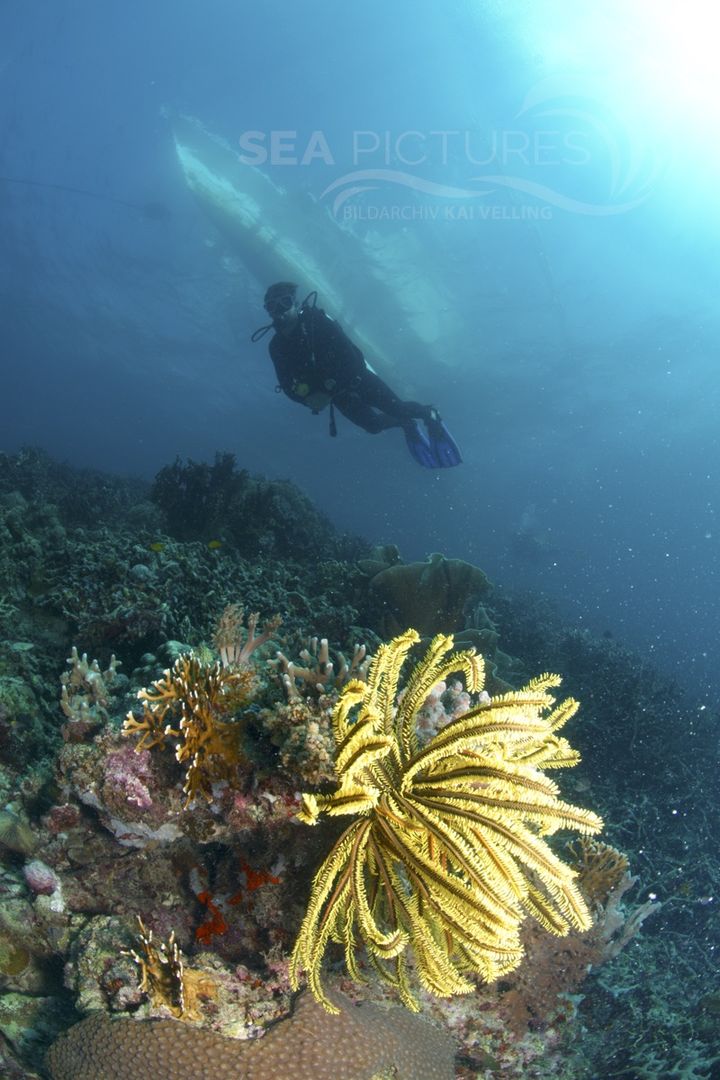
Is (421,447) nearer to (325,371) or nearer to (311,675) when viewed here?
(325,371)

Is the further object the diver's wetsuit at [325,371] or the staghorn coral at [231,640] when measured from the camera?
the diver's wetsuit at [325,371]

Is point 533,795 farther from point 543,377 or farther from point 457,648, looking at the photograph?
point 543,377

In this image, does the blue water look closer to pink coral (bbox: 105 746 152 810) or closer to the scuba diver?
the scuba diver

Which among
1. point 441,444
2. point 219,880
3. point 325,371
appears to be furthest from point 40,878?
point 325,371

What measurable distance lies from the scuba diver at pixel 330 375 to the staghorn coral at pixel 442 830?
1107 centimetres

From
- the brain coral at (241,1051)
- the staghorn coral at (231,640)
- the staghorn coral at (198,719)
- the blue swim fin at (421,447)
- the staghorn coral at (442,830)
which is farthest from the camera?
the blue swim fin at (421,447)

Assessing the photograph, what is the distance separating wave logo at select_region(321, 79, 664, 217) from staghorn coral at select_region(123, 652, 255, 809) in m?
30.1

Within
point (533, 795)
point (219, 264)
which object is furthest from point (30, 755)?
point (219, 264)

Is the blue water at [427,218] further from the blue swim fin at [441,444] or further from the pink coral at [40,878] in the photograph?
the pink coral at [40,878]

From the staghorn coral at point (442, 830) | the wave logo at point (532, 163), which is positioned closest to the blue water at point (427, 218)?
the wave logo at point (532, 163)

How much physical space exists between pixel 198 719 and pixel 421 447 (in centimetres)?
1127

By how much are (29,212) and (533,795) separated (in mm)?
45747

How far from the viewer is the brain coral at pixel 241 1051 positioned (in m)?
3.03

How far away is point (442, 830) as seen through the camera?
2.58 metres
